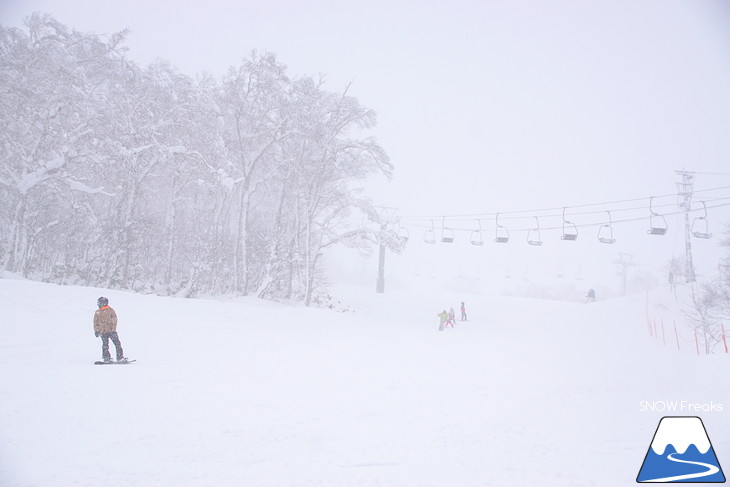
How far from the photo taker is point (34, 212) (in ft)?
71.9

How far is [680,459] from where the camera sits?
202 inches

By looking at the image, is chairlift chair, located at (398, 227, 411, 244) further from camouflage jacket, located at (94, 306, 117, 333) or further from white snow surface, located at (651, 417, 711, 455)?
white snow surface, located at (651, 417, 711, 455)

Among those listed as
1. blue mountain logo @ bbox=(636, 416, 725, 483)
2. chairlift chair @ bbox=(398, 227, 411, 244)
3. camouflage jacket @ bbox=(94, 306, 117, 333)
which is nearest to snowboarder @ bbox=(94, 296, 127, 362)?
camouflage jacket @ bbox=(94, 306, 117, 333)

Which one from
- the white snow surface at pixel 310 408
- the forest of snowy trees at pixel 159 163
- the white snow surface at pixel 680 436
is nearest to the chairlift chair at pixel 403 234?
the forest of snowy trees at pixel 159 163

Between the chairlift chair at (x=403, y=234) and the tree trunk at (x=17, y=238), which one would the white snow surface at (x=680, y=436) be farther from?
the tree trunk at (x=17, y=238)

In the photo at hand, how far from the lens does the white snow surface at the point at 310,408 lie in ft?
16.6

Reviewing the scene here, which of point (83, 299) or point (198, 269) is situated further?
point (198, 269)

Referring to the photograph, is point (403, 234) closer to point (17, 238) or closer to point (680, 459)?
point (17, 238)

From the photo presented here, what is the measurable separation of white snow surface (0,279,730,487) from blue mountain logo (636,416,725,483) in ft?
0.77

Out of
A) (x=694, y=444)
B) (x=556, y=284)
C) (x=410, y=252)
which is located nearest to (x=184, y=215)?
(x=694, y=444)

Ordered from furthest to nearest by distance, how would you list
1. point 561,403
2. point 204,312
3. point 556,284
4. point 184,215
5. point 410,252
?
point 410,252 → point 556,284 → point 184,215 → point 204,312 → point 561,403

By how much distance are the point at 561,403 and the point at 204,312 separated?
16.0 m

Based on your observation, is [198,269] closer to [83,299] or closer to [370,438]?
[83,299]

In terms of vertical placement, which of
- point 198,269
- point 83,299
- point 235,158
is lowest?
point 83,299
